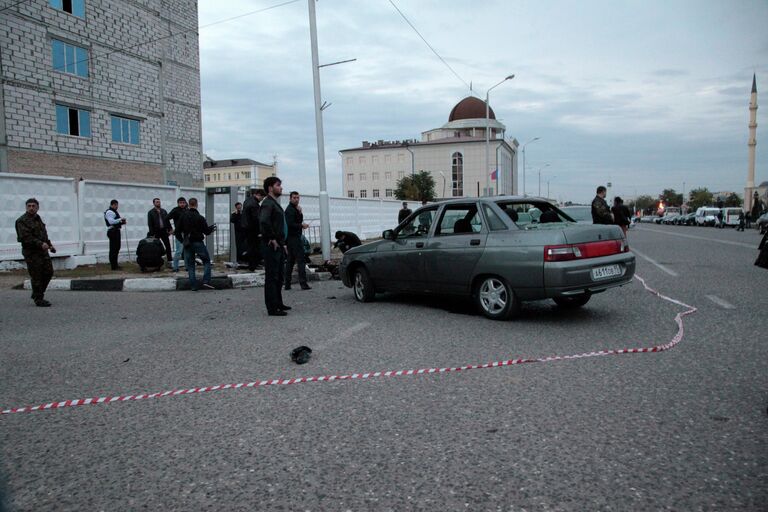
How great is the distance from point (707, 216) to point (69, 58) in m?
56.9

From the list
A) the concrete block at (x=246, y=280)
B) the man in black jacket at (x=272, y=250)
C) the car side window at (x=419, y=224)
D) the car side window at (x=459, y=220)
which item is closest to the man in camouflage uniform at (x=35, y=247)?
the concrete block at (x=246, y=280)

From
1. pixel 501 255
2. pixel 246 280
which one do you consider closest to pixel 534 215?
pixel 501 255

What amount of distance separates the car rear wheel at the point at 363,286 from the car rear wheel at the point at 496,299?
2.12m

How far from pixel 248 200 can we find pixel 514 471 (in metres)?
10.5

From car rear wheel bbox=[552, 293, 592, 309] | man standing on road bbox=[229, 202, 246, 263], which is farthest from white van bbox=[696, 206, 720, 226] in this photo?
car rear wheel bbox=[552, 293, 592, 309]

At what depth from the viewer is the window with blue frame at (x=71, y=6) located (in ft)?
84.0

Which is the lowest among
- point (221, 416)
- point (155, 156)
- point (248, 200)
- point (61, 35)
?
point (221, 416)

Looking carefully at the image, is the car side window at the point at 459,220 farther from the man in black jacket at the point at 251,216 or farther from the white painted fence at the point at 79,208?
the white painted fence at the point at 79,208

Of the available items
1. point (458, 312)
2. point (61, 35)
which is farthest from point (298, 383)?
point (61, 35)

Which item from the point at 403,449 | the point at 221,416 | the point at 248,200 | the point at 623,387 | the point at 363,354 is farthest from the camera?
the point at 248,200

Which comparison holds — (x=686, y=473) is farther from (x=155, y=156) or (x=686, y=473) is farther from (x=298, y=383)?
(x=155, y=156)

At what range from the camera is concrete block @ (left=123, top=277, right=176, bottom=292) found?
11.1 m

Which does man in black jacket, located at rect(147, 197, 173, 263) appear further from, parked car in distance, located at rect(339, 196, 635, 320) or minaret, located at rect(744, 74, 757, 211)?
minaret, located at rect(744, 74, 757, 211)

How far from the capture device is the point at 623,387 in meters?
4.14
